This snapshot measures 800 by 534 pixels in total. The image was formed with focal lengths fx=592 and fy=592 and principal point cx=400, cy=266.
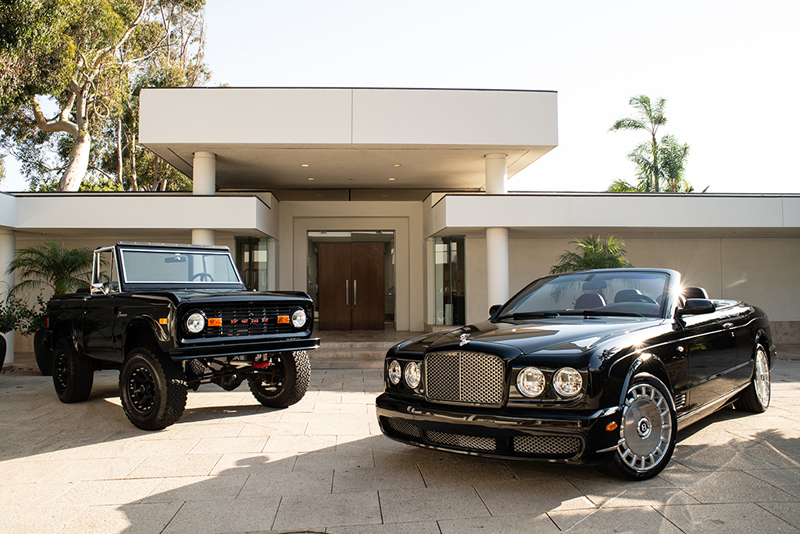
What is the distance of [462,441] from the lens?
157 inches

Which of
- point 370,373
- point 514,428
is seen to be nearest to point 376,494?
point 514,428

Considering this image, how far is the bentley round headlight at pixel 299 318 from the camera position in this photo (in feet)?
22.2

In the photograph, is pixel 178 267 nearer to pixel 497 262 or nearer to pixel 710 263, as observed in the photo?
pixel 497 262

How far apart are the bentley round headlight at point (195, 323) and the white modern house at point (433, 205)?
7.17 m

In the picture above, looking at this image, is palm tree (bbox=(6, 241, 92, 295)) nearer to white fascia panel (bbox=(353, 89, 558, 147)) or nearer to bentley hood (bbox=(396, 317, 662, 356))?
white fascia panel (bbox=(353, 89, 558, 147))

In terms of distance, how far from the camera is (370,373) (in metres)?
10.7

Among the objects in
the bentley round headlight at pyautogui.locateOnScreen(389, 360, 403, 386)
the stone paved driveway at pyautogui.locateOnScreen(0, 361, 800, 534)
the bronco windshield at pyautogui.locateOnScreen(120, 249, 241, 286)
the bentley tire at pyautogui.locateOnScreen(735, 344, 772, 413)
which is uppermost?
the bronco windshield at pyautogui.locateOnScreen(120, 249, 241, 286)

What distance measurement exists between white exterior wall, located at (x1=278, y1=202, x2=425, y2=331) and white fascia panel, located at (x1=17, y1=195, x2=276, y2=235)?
159 inches

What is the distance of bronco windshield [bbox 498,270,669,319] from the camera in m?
5.05

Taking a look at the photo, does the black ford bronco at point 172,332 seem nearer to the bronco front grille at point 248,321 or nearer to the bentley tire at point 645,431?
the bronco front grille at point 248,321

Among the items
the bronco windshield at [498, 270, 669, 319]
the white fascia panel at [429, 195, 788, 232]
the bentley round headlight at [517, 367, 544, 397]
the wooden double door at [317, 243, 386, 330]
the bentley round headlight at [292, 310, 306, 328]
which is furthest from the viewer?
the wooden double door at [317, 243, 386, 330]

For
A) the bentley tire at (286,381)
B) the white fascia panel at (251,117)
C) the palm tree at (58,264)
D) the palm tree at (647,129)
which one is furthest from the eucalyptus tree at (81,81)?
the palm tree at (647,129)

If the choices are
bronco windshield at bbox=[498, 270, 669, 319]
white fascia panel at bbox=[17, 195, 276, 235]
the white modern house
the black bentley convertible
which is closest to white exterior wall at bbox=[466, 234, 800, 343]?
the white modern house

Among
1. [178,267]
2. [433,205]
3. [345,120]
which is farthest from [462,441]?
[433,205]
